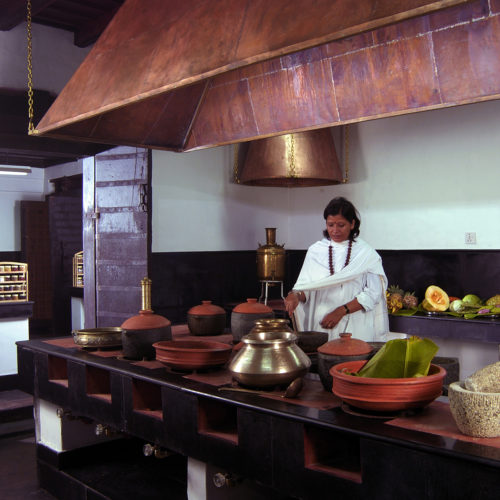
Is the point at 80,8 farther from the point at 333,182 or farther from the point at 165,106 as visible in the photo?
the point at 333,182

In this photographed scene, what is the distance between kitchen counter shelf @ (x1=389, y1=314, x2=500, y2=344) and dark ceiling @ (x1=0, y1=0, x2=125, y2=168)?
3.26 metres

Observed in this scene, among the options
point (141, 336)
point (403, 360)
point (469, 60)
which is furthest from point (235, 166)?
point (403, 360)

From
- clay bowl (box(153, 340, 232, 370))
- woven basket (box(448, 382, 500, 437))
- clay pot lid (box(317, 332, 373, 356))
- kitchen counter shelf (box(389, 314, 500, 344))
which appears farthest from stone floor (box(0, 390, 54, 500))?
kitchen counter shelf (box(389, 314, 500, 344))

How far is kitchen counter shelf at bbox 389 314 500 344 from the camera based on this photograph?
4.92 m

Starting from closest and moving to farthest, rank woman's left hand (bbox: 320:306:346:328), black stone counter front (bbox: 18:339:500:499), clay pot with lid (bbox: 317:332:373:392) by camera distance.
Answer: black stone counter front (bbox: 18:339:500:499)
clay pot with lid (bbox: 317:332:373:392)
woman's left hand (bbox: 320:306:346:328)

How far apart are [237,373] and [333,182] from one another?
→ 161 inches

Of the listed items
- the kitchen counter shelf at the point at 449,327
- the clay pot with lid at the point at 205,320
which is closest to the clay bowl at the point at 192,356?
the clay pot with lid at the point at 205,320

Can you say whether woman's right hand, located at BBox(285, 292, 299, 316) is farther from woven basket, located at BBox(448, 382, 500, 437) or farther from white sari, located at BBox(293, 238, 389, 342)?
woven basket, located at BBox(448, 382, 500, 437)

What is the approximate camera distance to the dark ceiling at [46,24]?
5.30 m

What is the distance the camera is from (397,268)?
6152mm

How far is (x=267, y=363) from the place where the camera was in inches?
91.7

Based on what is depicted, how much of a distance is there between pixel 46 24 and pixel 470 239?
4.46 m

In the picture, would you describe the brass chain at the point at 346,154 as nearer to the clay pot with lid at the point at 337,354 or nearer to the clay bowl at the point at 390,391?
the clay pot with lid at the point at 337,354

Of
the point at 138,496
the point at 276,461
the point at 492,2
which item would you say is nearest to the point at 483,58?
the point at 492,2
